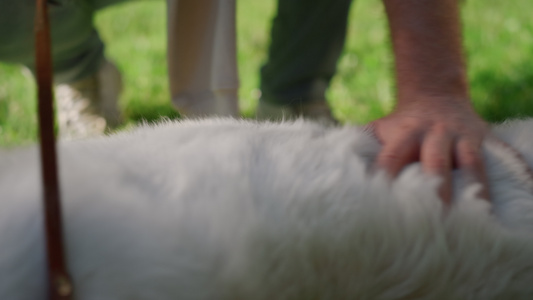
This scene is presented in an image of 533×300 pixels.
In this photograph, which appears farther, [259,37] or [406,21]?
[259,37]

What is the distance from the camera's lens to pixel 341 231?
66 centimetres

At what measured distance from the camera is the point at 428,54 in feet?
2.77

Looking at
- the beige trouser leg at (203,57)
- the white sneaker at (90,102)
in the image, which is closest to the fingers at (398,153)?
the beige trouser leg at (203,57)

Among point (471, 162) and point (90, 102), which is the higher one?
point (471, 162)

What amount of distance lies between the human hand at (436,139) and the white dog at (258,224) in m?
0.02

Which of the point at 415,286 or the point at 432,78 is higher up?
the point at 432,78

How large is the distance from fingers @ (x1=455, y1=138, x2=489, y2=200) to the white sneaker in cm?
162

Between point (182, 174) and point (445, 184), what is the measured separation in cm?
31

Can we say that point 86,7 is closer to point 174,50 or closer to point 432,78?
point 174,50

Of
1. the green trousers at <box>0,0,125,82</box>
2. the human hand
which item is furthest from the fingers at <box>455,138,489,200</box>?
the green trousers at <box>0,0,125,82</box>

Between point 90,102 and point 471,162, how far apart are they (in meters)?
1.74

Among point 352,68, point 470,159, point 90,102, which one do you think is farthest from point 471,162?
point 352,68

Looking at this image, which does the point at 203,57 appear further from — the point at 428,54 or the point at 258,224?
the point at 258,224

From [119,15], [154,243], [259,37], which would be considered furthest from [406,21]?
[119,15]
